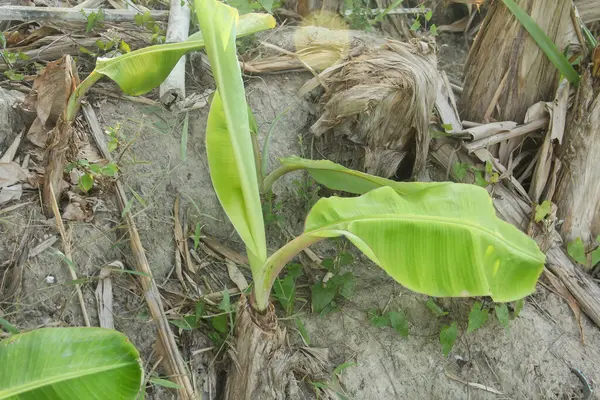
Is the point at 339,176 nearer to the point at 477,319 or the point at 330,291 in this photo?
the point at 330,291

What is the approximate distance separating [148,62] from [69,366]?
0.85 m

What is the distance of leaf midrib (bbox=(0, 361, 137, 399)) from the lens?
3.41ft

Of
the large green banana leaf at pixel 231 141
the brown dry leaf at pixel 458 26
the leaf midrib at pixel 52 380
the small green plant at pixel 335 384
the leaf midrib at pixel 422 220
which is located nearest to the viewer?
the leaf midrib at pixel 52 380

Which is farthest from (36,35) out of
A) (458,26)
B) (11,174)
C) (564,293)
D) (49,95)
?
(564,293)

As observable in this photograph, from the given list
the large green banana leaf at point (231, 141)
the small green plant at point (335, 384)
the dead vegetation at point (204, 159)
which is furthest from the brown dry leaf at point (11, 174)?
the small green plant at point (335, 384)

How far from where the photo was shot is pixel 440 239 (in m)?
1.16

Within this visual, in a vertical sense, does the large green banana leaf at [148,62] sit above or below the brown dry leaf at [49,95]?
above

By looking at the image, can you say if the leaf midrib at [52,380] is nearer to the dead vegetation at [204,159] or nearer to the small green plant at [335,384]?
the dead vegetation at [204,159]

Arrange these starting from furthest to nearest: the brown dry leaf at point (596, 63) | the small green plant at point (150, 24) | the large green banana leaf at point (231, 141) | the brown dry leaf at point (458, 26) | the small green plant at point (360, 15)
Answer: the brown dry leaf at point (458, 26) < the small green plant at point (360, 15) < the small green plant at point (150, 24) < the brown dry leaf at point (596, 63) < the large green banana leaf at point (231, 141)

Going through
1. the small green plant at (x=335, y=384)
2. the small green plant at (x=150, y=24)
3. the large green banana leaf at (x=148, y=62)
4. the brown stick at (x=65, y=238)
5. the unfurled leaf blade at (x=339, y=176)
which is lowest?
the small green plant at (x=335, y=384)

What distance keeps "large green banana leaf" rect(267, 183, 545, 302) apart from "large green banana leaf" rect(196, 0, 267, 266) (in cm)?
17

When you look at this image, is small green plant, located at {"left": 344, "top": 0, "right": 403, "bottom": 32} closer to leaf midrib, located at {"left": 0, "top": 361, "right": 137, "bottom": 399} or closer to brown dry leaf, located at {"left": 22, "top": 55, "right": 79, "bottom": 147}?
brown dry leaf, located at {"left": 22, "top": 55, "right": 79, "bottom": 147}

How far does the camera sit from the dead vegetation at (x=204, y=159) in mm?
1547

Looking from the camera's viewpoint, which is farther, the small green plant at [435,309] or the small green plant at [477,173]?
the small green plant at [477,173]
